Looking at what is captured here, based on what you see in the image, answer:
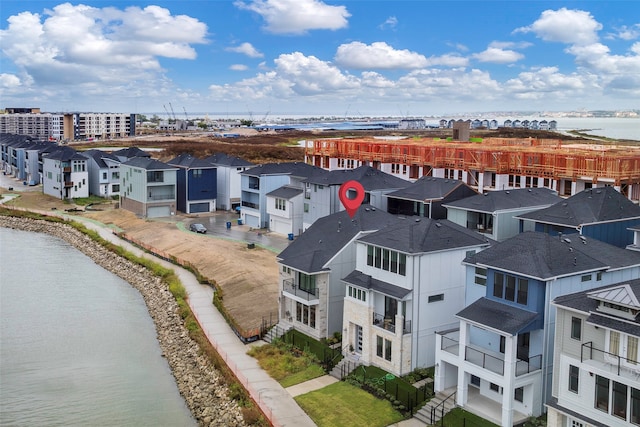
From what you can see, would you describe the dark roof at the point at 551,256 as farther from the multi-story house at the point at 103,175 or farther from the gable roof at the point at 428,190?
the multi-story house at the point at 103,175

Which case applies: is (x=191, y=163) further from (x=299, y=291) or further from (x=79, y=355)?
(x=299, y=291)

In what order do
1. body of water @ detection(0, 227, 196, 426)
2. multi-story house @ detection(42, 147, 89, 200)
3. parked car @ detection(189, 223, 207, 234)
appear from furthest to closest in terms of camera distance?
multi-story house @ detection(42, 147, 89, 200), parked car @ detection(189, 223, 207, 234), body of water @ detection(0, 227, 196, 426)

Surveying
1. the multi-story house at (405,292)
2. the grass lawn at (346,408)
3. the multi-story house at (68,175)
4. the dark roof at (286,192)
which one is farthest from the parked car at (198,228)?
the grass lawn at (346,408)

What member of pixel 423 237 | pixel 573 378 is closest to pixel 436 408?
pixel 573 378

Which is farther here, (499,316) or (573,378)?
(499,316)

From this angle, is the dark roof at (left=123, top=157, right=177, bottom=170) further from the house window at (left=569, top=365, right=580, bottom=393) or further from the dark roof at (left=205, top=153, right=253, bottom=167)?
the house window at (left=569, top=365, right=580, bottom=393)

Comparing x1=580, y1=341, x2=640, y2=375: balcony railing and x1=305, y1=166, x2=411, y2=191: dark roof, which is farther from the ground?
x1=305, y1=166, x2=411, y2=191: dark roof

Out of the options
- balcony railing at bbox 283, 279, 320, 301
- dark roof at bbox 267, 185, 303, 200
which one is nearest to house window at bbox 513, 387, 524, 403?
balcony railing at bbox 283, 279, 320, 301
